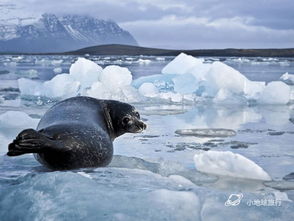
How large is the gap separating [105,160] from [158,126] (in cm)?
362

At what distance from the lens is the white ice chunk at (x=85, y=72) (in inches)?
497

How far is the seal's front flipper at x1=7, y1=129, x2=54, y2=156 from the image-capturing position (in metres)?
2.95

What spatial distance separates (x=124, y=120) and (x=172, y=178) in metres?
1.04

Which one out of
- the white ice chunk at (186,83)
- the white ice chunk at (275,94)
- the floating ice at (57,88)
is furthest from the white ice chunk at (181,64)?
the white ice chunk at (275,94)

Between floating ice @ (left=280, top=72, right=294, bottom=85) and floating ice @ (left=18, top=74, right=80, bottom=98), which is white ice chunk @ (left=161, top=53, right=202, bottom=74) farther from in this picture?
floating ice @ (left=280, top=72, right=294, bottom=85)

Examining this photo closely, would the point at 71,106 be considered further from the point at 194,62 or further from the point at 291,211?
the point at 194,62

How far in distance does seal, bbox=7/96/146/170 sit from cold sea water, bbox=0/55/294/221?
13 cm

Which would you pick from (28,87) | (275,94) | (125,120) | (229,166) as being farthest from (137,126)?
(28,87)

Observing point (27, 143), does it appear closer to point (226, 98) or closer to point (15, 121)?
point (15, 121)

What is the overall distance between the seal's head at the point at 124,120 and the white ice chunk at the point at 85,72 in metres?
8.15

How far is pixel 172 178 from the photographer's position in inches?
138

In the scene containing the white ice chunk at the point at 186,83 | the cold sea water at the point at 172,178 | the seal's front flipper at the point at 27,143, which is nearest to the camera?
the cold sea water at the point at 172,178

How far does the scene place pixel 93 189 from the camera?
9.44 feet

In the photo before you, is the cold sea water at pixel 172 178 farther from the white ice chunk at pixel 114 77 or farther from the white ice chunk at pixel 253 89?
the white ice chunk at pixel 114 77
